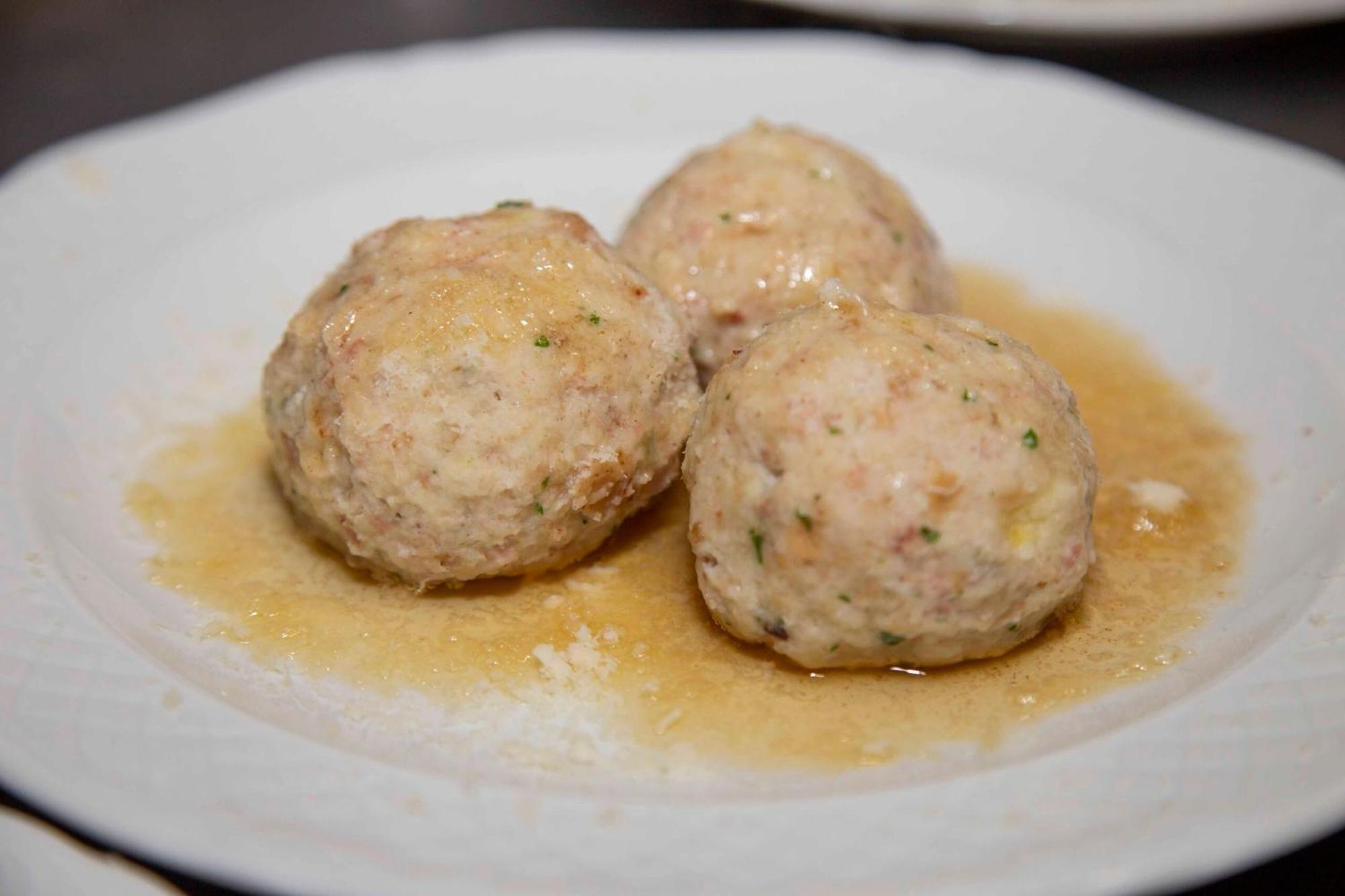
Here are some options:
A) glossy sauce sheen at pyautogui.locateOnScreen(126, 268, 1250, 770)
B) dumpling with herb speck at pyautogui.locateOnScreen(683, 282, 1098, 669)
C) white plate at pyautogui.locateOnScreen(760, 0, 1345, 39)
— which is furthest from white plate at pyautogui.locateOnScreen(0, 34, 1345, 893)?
dumpling with herb speck at pyautogui.locateOnScreen(683, 282, 1098, 669)

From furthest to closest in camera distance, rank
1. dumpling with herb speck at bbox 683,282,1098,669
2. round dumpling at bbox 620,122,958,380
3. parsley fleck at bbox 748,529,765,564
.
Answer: round dumpling at bbox 620,122,958,380 → parsley fleck at bbox 748,529,765,564 → dumpling with herb speck at bbox 683,282,1098,669

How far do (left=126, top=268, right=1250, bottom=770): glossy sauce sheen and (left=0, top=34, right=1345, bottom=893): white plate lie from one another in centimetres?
10

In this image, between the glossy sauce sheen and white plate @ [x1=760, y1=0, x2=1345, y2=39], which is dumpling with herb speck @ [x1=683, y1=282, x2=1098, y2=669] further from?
white plate @ [x1=760, y1=0, x2=1345, y2=39]

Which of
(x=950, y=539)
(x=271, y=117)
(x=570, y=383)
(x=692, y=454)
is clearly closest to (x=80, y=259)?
(x=271, y=117)

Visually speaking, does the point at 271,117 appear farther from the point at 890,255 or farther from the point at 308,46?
the point at 890,255

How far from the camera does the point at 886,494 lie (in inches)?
105

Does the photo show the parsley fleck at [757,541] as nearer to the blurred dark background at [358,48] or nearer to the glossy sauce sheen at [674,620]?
the glossy sauce sheen at [674,620]

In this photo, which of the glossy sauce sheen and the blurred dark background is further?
the blurred dark background

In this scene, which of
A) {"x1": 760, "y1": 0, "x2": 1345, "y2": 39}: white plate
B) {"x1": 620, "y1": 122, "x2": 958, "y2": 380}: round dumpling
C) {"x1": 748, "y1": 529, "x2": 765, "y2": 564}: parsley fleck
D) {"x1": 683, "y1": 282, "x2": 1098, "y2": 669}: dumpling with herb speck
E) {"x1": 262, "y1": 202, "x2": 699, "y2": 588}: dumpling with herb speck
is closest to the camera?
{"x1": 683, "y1": 282, "x2": 1098, "y2": 669}: dumpling with herb speck

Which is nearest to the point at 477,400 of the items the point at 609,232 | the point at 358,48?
the point at 609,232

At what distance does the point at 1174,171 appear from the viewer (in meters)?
4.66

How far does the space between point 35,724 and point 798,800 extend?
1.51 m

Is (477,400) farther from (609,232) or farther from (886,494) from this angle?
(609,232)

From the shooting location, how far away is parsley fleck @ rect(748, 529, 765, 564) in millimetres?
2809
